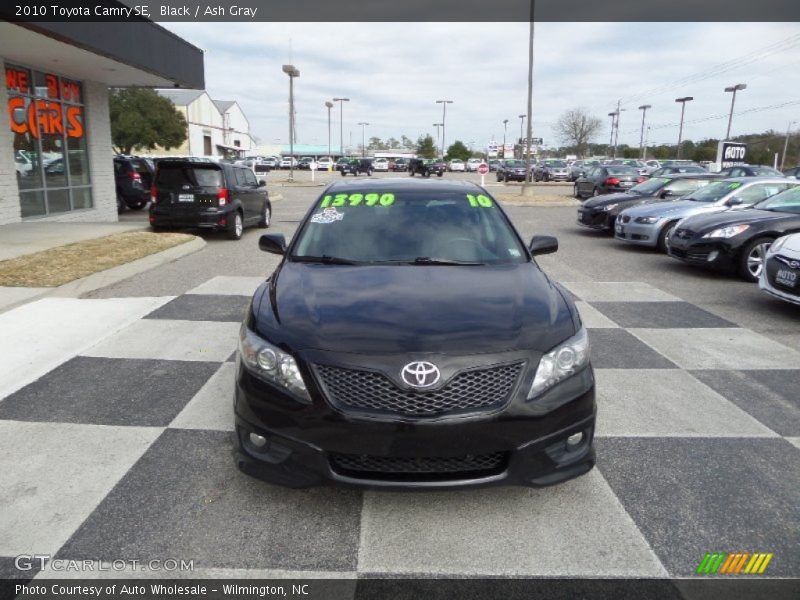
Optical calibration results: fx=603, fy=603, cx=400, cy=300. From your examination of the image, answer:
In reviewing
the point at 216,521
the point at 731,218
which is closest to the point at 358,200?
the point at 216,521

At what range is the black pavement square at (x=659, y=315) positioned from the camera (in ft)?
22.6

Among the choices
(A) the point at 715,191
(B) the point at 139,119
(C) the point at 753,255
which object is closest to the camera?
(C) the point at 753,255

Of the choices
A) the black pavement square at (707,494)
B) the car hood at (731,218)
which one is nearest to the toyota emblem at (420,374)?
the black pavement square at (707,494)

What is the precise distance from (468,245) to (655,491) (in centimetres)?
198

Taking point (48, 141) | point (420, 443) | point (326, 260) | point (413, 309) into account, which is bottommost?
point (420, 443)

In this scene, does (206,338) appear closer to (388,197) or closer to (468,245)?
(388,197)

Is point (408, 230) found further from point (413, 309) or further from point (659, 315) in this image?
point (659, 315)

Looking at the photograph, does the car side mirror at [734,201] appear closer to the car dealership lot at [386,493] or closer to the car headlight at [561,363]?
the car dealership lot at [386,493]

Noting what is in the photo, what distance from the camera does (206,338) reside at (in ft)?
20.0

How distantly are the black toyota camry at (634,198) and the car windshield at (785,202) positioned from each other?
427 centimetres

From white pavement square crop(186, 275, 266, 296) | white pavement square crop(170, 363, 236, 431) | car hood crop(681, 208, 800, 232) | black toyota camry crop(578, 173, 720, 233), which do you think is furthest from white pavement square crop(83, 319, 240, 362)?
black toyota camry crop(578, 173, 720, 233)

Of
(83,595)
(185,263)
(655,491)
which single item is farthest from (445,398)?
(185,263)

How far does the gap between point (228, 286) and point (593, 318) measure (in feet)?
16.3

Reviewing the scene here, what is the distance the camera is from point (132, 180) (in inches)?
778
